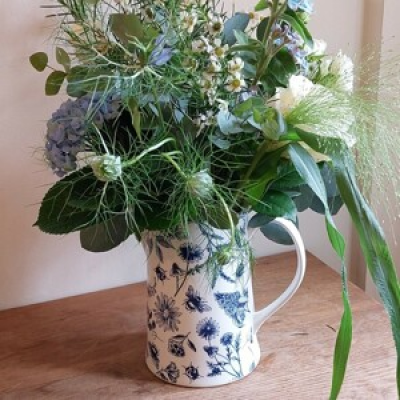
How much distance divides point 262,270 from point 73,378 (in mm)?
360

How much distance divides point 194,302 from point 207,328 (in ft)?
0.11

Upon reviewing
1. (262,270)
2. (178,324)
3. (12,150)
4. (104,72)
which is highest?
(104,72)

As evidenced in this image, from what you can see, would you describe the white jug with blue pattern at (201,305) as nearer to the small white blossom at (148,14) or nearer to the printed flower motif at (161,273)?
the printed flower motif at (161,273)

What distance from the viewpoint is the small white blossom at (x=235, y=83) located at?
629mm

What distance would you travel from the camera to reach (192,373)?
0.76 metres

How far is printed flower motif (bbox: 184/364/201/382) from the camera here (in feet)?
2.48

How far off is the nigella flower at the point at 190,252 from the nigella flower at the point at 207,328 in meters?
0.07

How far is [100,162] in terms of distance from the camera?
583 millimetres

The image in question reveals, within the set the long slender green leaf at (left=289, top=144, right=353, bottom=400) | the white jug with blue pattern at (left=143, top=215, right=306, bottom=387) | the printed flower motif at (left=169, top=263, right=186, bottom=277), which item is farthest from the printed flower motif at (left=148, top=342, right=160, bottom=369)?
the long slender green leaf at (left=289, top=144, right=353, bottom=400)

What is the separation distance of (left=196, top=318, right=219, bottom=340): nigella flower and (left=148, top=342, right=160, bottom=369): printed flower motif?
66 millimetres

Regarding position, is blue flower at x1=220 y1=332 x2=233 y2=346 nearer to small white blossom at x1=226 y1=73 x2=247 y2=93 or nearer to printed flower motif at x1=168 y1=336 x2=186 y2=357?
printed flower motif at x1=168 y1=336 x2=186 y2=357

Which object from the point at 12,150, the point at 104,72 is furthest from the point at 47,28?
the point at 104,72

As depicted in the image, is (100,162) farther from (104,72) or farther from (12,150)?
(12,150)

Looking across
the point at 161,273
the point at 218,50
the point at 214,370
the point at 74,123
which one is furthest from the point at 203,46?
the point at 214,370
